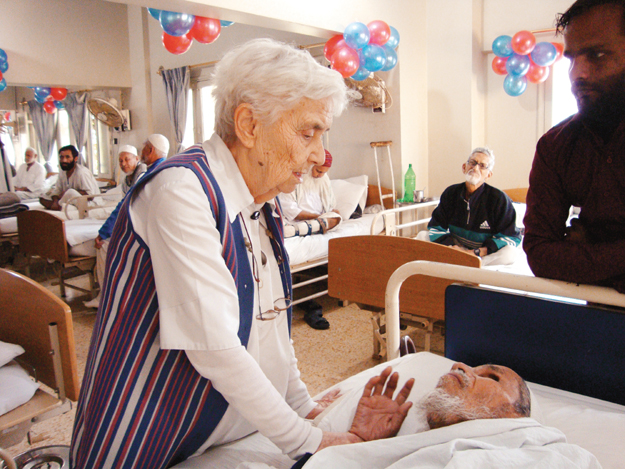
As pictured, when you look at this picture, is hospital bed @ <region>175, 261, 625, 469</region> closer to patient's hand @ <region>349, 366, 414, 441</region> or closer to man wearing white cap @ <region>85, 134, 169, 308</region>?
patient's hand @ <region>349, 366, 414, 441</region>

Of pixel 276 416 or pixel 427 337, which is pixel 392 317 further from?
pixel 427 337

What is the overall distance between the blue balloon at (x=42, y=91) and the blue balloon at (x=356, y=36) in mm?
5311

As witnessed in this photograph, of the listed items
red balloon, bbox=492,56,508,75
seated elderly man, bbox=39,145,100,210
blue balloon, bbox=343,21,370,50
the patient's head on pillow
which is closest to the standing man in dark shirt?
the patient's head on pillow

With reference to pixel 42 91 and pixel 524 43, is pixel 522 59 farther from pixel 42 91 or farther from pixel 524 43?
pixel 42 91

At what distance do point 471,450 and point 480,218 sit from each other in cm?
280

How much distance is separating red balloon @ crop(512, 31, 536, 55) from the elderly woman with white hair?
13.2ft

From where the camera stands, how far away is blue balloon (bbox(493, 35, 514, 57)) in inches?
182

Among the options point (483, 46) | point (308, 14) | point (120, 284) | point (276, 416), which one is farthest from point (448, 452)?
point (483, 46)

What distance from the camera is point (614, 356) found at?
1.33 m

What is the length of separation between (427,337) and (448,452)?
1.98 m

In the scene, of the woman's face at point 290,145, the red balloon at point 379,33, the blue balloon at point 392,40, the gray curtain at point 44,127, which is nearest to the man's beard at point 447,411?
the woman's face at point 290,145

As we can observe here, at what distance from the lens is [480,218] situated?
3.60 metres

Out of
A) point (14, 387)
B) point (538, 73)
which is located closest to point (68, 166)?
point (14, 387)

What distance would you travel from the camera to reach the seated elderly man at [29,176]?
7.75m
